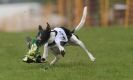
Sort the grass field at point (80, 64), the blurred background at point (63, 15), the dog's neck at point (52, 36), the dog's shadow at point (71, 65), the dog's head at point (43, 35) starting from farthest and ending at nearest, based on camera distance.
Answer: the blurred background at point (63, 15) < the dog's shadow at point (71, 65) < the dog's neck at point (52, 36) < the dog's head at point (43, 35) < the grass field at point (80, 64)

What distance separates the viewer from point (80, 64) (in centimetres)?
1416

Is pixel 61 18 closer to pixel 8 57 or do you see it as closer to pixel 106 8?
pixel 106 8

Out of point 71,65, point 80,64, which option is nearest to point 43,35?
point 71,65

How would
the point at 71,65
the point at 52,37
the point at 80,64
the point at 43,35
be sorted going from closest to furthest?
the point at 43,35 → the point at 52,37 → the point at 71,65 → the point at 80,64

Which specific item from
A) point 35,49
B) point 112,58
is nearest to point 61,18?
point 112,58

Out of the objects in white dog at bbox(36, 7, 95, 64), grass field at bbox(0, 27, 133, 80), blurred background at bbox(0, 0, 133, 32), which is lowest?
blurred background at bbox(0, 0, 133, 32)

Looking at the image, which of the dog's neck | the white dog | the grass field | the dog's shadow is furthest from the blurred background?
the dog's neck

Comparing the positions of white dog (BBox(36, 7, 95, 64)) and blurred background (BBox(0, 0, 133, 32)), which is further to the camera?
blurred background (BBox(0, 0, 133, 32))

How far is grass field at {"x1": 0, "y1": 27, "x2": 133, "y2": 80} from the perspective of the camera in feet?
40.8

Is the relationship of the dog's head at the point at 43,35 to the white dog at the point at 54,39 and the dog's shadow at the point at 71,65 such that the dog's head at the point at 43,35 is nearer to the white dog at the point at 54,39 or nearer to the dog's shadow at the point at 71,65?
the white dog at the point at 54,39

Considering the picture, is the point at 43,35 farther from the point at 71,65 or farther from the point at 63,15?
the point at 63,15

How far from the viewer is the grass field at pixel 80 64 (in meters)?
12.4

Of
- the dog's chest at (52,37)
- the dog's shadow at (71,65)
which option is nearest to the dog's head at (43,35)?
the dog's chest at (52,37)

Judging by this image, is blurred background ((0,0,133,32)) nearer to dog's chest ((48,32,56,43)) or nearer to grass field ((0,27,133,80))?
grass field ((0,27,133,80))
